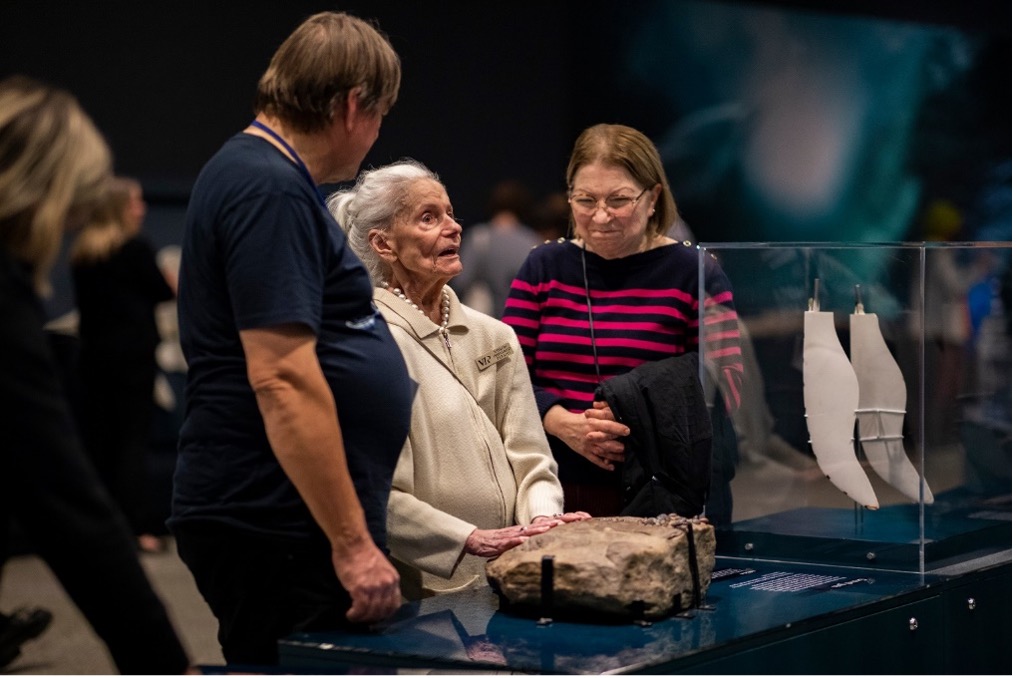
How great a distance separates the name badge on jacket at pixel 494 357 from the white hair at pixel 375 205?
0.28m

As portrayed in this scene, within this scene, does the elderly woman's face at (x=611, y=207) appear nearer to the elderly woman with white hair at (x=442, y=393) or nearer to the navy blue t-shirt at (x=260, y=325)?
the elderly woman with white hair at (x=442, y=393)

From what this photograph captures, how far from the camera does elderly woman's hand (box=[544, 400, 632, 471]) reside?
3180 millimetres

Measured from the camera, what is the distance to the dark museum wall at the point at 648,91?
6.98 metres

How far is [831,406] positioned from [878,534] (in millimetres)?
311

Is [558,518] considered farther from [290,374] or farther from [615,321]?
[290,374]

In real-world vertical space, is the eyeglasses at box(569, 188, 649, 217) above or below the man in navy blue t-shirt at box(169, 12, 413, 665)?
above

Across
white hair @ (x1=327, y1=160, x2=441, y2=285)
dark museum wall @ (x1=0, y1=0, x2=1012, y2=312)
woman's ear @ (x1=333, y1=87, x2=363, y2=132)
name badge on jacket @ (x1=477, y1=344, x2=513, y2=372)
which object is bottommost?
name badge on jacket @ (x1=477, y1=344, x2=513, y2=372)

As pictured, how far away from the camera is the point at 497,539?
2.68 m

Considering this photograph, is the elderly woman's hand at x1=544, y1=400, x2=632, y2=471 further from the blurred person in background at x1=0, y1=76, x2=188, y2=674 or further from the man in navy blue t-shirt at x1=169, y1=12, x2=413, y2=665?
the blurred person in background at x1=0, y1=76, x2=188, y2=674

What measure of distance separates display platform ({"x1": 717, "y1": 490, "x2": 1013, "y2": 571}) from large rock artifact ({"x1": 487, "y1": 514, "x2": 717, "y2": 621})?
2.36 feet

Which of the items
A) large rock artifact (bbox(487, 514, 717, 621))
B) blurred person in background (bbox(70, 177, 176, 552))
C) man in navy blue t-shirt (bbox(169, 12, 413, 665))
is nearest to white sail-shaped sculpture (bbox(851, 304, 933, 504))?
large rock artifact (bbox(487, 514, 717, 621))

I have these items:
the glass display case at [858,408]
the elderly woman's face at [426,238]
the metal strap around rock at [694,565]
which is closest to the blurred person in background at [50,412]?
the metal strap around rock at [694,565]

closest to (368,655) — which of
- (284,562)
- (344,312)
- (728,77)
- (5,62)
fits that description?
(284,562)

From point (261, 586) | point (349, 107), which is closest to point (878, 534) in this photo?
point (261, 586)
